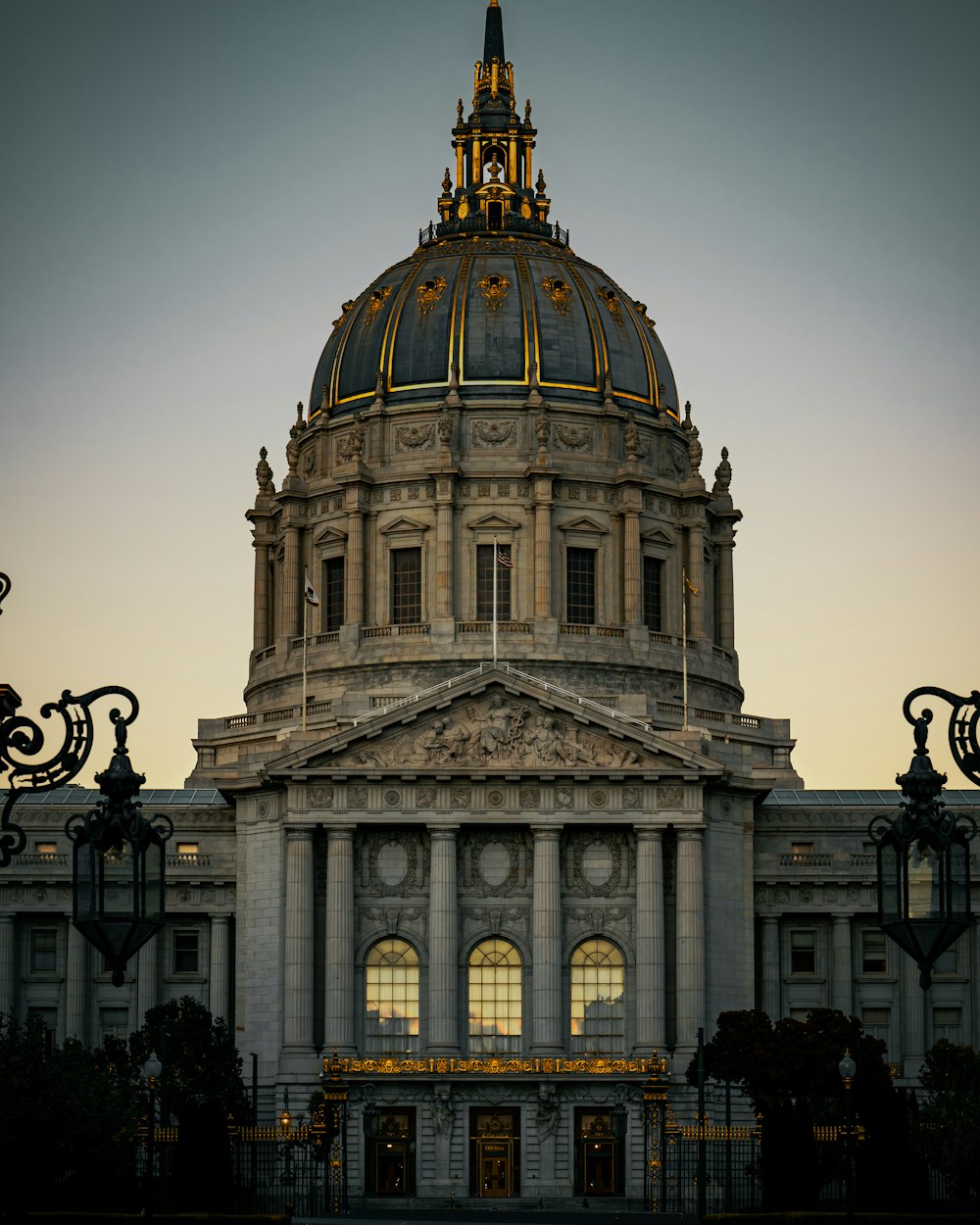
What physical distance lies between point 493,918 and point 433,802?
18.4 ft

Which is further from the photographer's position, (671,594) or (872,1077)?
(671,594)

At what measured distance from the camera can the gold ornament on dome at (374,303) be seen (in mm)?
145625

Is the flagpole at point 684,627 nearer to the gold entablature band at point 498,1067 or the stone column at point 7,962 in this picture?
the gold entablature band at point 498,1067

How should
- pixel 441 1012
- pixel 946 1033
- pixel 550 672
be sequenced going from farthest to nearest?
pixel 550 672 → pixel 946 1033 → pixel 441 1012

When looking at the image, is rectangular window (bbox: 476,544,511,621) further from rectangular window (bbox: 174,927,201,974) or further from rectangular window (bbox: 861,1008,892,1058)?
rectangular window (bbox: 861,1008,892,1058)

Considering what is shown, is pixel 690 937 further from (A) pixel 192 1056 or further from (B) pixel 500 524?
(B) pixel 500 524

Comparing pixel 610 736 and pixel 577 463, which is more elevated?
pixel 577 463

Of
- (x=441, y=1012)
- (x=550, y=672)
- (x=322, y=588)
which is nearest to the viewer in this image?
(x=441, y=1012)

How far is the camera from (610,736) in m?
112

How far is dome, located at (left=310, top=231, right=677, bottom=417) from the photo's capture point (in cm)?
14175

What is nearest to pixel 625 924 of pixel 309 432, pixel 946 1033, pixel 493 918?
pixel 493 918

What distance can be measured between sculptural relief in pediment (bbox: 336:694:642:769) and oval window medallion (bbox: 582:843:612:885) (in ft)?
12.6

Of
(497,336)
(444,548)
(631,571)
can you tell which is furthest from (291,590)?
(631,571)

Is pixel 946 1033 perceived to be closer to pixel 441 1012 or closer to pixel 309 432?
pixel 441 1012
